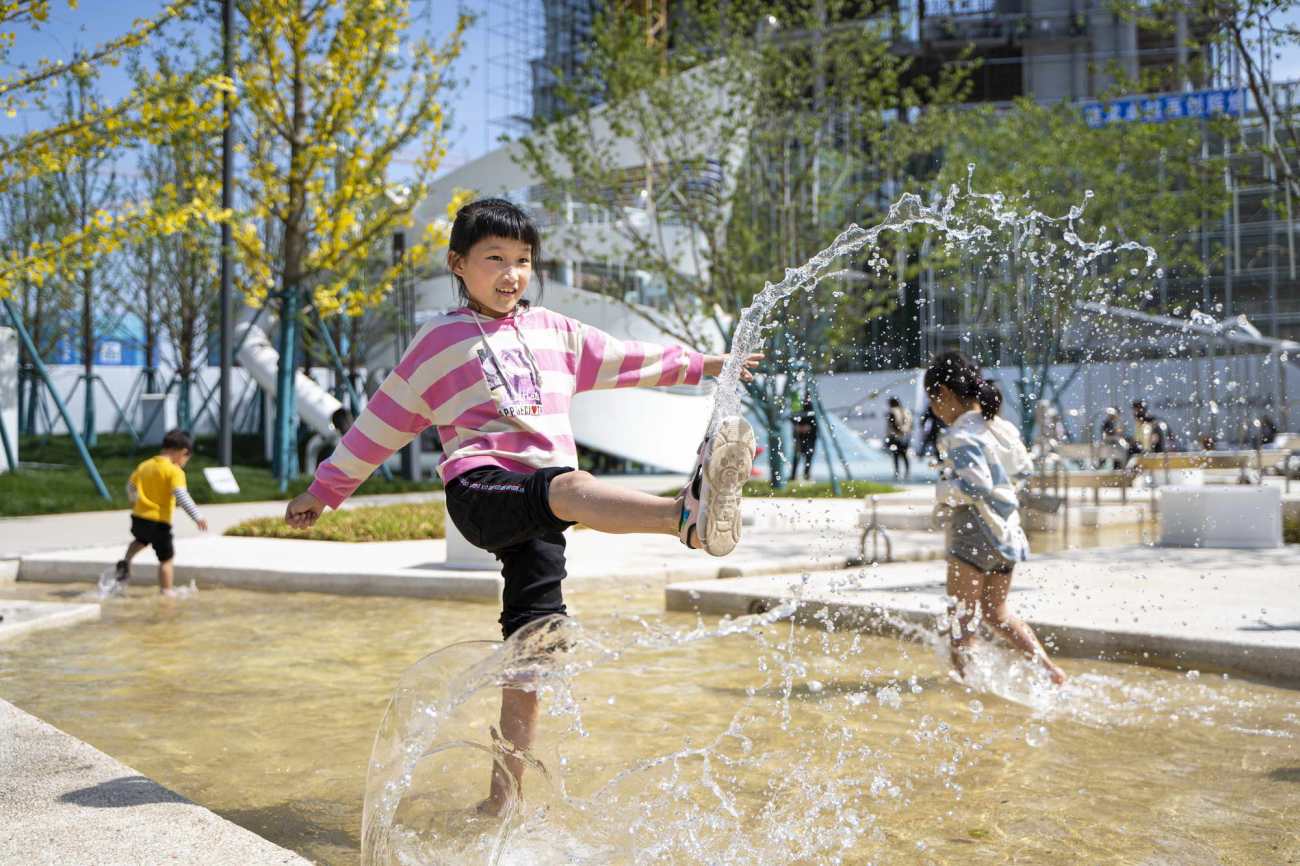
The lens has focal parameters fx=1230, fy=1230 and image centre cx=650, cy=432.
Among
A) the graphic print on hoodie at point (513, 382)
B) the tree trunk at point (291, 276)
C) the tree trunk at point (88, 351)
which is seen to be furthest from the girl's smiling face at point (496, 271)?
the tree trunk at point (88, 351)

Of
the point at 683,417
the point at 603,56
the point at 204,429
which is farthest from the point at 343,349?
the point at 603,56

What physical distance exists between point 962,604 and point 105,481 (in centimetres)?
1680

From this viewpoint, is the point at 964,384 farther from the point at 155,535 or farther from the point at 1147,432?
the point at 155,535

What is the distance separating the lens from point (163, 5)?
11.8 meters

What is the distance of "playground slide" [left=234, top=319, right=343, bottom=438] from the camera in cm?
2422

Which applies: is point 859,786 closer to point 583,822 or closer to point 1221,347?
point 583,822

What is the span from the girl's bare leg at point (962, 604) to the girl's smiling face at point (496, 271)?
2822 millimetres

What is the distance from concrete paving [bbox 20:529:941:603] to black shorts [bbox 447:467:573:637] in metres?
5.26

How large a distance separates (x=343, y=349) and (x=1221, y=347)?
91.0 ft

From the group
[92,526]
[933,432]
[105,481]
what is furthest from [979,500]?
[105,481]

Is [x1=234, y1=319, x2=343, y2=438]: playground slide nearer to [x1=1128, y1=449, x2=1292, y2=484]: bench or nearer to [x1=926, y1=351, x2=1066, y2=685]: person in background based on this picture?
[x1=1128, y1=449, x2=1292, y2=484]: bench

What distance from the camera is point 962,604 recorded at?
5461 mm

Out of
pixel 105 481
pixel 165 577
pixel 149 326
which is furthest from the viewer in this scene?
pixel 149 326

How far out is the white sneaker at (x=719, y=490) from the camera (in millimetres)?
2693
